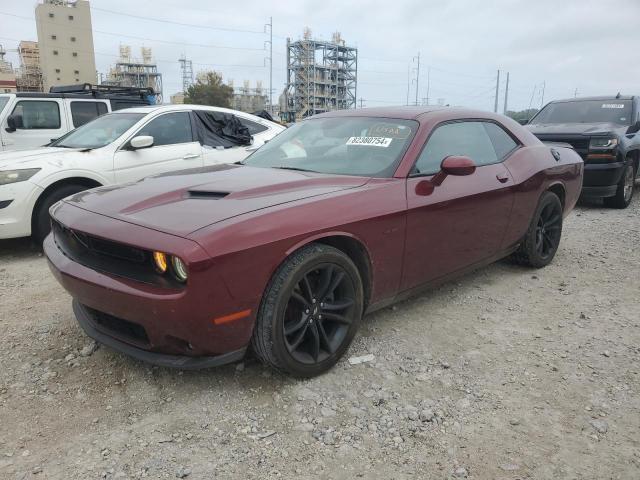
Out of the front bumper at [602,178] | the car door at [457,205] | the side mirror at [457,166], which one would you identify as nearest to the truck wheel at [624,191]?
the front bumper at [602,178]

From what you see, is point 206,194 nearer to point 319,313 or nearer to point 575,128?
point 319,313

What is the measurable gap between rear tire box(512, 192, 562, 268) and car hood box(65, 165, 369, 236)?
212 cm

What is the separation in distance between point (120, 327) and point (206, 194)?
0.82 m

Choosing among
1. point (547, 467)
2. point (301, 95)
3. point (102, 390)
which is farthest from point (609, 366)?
point (301, 95)

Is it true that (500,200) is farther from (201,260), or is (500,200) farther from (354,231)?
(201,260)

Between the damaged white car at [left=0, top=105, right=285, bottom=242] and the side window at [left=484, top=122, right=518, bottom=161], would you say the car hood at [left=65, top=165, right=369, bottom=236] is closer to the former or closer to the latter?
the side window at [left=484, top=122, right=518, bottom=161]

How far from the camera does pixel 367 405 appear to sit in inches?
99.1

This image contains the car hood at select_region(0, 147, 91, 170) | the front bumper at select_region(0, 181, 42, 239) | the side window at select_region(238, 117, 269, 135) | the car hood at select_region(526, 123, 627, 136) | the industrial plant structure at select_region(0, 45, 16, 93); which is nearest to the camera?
the front bumper at select_region(0, 181, 42, 239)

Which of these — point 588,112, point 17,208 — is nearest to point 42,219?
point 17,208

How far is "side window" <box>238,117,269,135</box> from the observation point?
712cm

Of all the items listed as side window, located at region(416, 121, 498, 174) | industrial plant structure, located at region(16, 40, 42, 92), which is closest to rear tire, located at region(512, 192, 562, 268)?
side window, located at region(416, 121, 498, 174)

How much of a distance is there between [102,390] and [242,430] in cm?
84

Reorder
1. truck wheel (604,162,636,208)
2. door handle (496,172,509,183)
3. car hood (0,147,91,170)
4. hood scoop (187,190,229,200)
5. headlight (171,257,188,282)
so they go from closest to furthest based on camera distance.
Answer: headlight (171,257,188,282) < hood scoop (187,190,229,200) < door handle (496,172,509,183) < car hood (0,147,91,170) < truck wheel (604,162,636,208)

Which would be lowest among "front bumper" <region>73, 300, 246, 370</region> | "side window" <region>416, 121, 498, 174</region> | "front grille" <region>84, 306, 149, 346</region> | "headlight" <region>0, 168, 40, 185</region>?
"front bumper" <region>73, 300, 246, 370</region>
